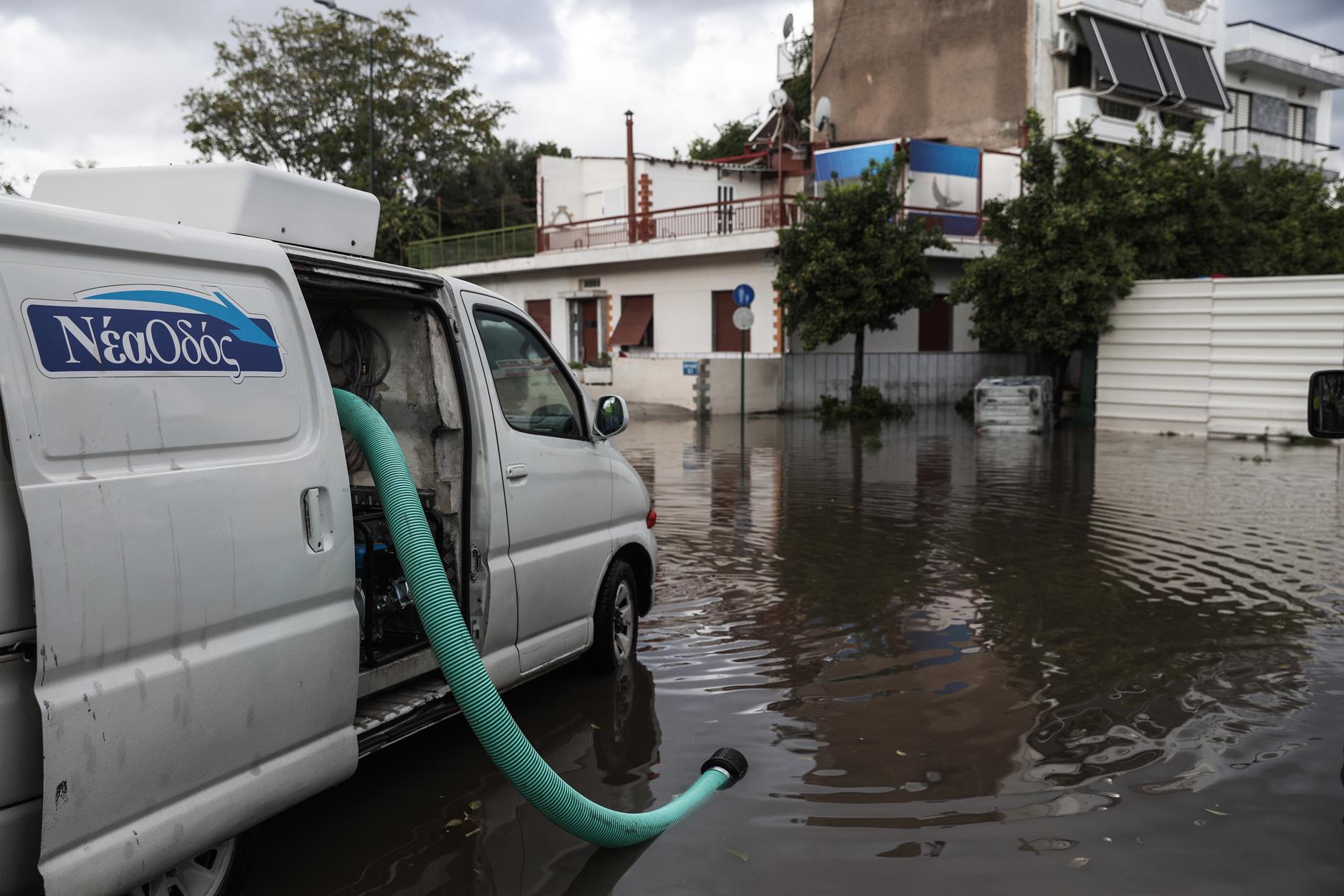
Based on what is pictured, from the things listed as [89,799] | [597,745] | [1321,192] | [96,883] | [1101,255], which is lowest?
[597,745]

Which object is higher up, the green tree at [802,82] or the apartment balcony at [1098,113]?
the green tree at [802,82]

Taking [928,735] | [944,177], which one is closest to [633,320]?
[944,177]

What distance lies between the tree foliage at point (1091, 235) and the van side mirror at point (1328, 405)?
1981cm

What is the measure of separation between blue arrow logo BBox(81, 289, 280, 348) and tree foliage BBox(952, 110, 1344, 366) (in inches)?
859

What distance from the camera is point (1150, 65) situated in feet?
116

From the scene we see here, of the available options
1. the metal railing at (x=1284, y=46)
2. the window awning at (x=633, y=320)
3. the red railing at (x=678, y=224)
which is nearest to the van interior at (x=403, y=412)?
the red railing at (x=678, y=224)

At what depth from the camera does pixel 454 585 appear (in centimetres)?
481

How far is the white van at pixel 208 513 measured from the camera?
279 centimetres

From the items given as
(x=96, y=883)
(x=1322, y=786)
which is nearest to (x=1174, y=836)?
(x=1322, y=786)

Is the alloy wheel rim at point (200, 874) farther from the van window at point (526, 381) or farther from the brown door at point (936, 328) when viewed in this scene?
the brown door at point (936, 328)

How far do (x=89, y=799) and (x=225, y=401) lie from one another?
1161 millimetres

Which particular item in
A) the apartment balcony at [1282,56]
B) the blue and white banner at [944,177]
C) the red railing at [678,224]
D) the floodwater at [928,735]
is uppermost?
the apartment balcony at [1282,56]

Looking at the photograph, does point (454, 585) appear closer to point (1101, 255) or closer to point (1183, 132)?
Result: point (1101, 255)

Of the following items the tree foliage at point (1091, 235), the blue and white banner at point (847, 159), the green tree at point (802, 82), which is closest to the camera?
the tree foliage at point (1091, 235)
